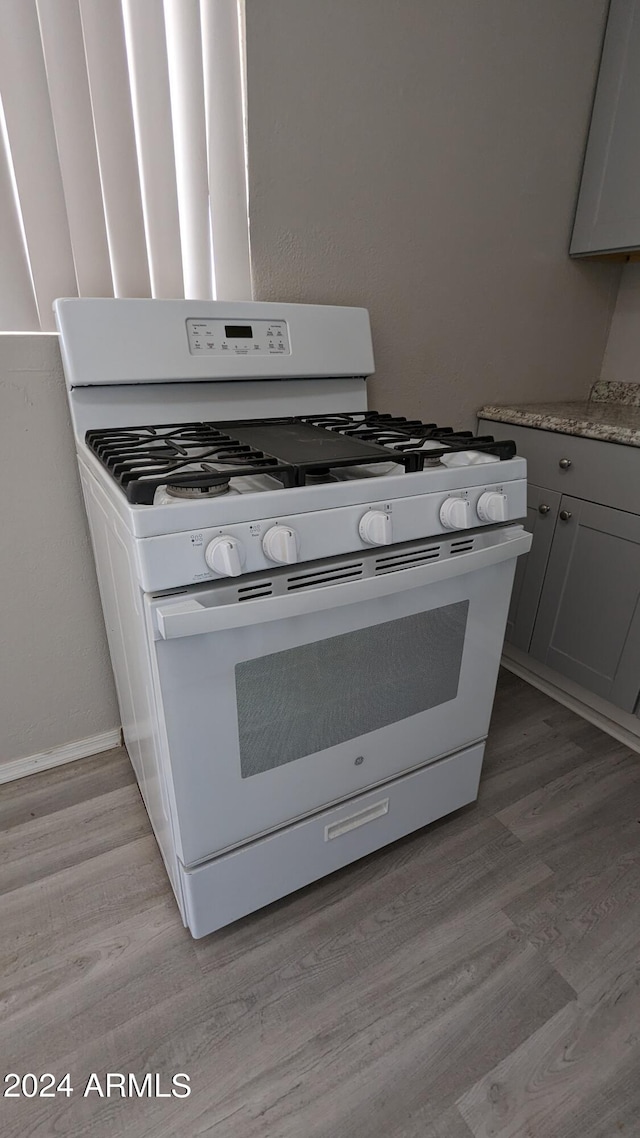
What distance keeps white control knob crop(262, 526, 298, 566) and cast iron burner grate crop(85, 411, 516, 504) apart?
0.09 meters

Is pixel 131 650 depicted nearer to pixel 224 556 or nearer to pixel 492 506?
pixel 224 556

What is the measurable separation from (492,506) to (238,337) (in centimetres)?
67

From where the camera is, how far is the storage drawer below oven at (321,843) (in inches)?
38.4

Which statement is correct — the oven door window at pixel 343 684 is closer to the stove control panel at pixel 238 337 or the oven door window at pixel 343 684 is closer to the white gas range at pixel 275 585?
the white gas range at pixel 275 585

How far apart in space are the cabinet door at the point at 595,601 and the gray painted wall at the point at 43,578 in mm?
1303

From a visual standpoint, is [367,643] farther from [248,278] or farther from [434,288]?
[434,288]

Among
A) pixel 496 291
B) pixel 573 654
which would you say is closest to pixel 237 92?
pixel 496 291

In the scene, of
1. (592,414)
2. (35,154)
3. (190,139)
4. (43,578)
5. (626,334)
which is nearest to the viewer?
(35,154)

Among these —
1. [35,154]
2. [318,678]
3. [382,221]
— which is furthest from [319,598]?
[382,221]

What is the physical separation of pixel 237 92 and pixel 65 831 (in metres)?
1.67

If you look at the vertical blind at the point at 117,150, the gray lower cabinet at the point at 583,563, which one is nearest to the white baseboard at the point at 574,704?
the gray lower cabinet at the point at 583,563

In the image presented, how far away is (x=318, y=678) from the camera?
90 centimetres

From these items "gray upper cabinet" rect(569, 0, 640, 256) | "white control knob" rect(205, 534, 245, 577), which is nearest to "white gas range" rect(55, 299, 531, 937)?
"white control knob" rect(205, 534, 245, 577)

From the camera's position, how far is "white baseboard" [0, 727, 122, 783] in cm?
143
